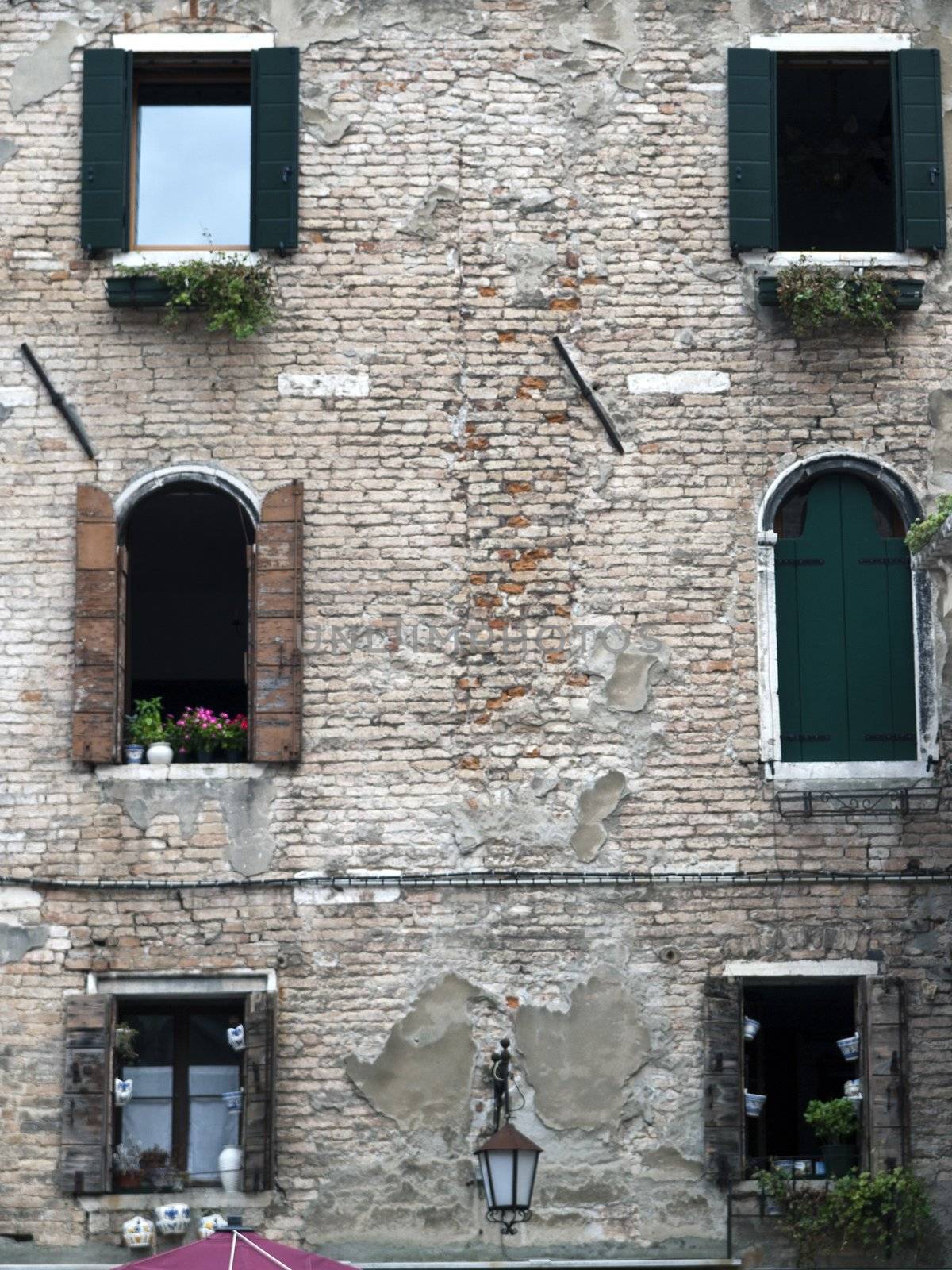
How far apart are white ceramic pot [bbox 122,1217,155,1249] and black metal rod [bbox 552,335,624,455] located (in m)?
5.53

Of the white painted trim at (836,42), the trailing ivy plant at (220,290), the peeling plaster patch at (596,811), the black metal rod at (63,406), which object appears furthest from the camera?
the white painted trim at (836,42)

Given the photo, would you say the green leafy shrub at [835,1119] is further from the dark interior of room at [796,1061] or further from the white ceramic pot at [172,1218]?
the white ceramic pot at [172,1218]

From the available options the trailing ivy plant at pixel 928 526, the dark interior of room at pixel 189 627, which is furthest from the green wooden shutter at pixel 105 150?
the trailing ivy plant at pixel 928 526

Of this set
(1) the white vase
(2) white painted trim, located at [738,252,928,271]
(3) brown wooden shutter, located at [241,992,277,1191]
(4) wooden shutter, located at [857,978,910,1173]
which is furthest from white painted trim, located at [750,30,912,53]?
(1) the white vase

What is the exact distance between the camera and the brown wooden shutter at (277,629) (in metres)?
15.1

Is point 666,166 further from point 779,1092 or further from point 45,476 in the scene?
point 779,1092

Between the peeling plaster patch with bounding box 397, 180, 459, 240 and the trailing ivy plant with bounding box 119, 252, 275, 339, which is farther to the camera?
the peeling plaster patch with bounding box 397, 180, 459, 240

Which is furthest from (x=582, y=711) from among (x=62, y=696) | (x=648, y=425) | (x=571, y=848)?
(x=62, y=696)

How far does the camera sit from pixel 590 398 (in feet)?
51.2

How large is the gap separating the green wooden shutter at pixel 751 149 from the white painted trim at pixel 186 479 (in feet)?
11.5

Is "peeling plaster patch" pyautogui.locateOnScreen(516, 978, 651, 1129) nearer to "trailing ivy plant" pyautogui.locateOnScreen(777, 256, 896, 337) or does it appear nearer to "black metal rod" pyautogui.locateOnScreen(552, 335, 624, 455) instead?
"black metal rod" pyautogui.locateOnScreen(552, 335, 624, 455)

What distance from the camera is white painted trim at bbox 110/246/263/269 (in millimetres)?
15672

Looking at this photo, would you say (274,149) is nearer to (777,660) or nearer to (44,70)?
(44,70)

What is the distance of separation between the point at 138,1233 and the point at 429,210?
6.62 metres
